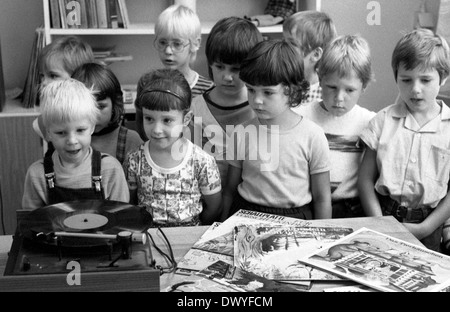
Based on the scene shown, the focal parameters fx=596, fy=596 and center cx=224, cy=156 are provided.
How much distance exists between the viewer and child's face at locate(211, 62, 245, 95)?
1972mm

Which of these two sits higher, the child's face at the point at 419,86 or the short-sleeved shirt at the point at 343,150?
the child's face at the point at 419,86

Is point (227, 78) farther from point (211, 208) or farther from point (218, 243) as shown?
point (218, 243)

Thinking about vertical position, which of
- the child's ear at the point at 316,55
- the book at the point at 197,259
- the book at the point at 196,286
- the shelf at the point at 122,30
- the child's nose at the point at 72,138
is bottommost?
the book at the point at 196,286

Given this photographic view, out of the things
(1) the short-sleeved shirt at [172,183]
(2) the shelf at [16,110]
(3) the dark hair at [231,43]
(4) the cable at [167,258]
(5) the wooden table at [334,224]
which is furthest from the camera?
(2) the shelf at [16,110]

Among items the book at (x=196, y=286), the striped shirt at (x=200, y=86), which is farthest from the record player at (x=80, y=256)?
the striped shirt at (x=200, y=86)

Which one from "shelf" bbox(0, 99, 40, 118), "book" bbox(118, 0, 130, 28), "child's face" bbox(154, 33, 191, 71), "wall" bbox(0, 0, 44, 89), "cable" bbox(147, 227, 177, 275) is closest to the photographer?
"cable" bbox(147, 227, 177, 275)

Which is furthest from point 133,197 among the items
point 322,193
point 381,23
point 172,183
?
point 381,23

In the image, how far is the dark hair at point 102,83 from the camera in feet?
6.19

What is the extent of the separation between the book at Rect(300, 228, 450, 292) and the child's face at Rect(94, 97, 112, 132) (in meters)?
0.88

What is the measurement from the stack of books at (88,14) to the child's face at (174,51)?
2.29 feet

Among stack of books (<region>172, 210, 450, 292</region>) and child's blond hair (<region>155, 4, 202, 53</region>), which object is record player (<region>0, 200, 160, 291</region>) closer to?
stack of books (<region>172, 210, 450, 292</region>)

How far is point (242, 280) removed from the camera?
1253 mm

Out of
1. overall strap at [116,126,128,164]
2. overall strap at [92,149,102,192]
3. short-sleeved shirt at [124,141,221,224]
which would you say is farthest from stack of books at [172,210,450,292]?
overall strap at [116,126,128,164]

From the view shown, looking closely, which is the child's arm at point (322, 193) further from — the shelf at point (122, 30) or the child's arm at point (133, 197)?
the shelf at point (122, 30)
